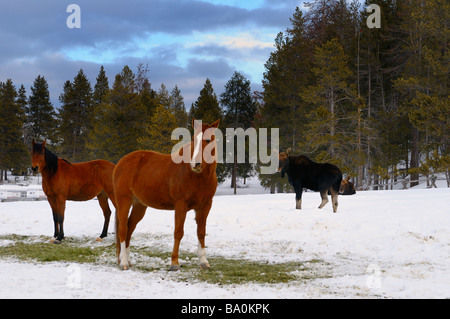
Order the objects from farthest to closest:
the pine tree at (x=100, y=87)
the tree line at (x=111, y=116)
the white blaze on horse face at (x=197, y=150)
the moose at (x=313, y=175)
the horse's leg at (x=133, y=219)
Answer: the pine tree at (x=100, y=87), the tree line at (x=111, y=116), the moose at (x=313, y=175), the horse's leg at (x=133, y=219), the white blaze on horse face at (x=197, y=150)

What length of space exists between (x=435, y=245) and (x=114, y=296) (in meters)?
7.08

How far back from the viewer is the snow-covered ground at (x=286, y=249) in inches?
219

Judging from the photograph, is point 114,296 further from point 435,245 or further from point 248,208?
point 248,208

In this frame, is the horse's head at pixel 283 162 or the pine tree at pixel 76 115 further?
the pine tree at pixel 76 115

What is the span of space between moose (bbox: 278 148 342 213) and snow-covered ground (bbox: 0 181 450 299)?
26.3 inches

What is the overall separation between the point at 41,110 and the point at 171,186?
54.0 metres

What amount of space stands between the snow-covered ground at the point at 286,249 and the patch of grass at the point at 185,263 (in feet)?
0.72

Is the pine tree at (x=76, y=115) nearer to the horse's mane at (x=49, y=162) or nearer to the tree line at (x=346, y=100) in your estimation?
the tree line at (x=346, y=100)

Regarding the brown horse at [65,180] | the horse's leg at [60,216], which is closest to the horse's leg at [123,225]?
the brown horse at [65,180]

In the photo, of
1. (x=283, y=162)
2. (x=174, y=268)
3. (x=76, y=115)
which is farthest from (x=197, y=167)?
(x=76, y=115)

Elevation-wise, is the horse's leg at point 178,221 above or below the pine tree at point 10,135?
below

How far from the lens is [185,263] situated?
25.6 feet

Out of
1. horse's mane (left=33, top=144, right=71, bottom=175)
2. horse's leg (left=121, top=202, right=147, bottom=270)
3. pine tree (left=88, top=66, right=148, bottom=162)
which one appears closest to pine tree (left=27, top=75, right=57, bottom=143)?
pine tree (left=88, top=66, right=148, bottom=162)
